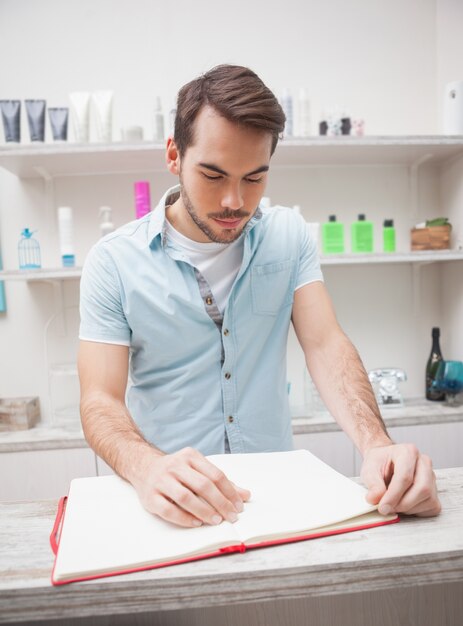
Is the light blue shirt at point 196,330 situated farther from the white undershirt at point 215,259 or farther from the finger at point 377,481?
the finger at point 377,481

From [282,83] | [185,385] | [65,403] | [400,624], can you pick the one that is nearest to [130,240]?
[185,385]

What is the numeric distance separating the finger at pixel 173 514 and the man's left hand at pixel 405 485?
0.22 meters

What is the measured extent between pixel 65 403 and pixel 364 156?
1.62m

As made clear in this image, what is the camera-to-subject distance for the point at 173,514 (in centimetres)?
57

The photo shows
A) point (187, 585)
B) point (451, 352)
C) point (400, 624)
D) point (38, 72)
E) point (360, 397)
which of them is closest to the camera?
point (187, 585)

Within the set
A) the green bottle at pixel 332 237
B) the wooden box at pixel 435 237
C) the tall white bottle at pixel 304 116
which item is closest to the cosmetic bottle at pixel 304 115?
the tall white bottle at pixel 304 116

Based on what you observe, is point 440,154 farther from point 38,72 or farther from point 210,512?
point 210,512

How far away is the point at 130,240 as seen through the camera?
1125 millimetres

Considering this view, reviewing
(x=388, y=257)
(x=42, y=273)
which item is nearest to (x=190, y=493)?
(x=42, y=273)

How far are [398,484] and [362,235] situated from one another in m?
1.53

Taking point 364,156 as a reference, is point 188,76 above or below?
above

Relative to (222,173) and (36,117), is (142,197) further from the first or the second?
(222,173)

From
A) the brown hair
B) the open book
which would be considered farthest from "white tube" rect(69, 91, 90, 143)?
the open book

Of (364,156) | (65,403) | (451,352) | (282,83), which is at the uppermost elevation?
(282,83)
